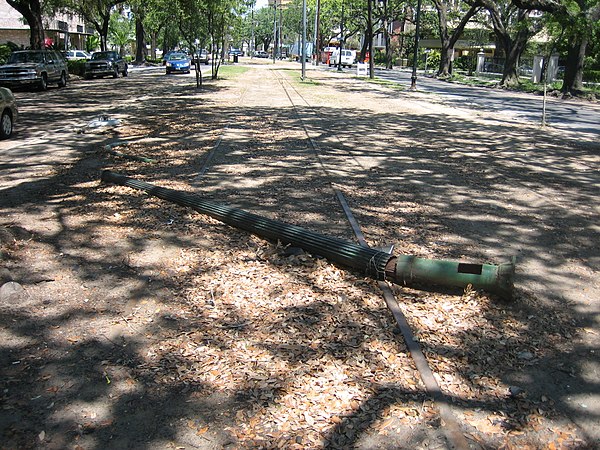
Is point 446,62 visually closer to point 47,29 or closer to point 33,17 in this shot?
point 33,17

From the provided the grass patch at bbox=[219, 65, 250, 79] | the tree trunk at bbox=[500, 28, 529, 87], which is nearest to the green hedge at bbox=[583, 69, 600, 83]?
the tree trunk at bbox=[500, 28, 529, 87]

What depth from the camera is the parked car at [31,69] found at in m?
24.5

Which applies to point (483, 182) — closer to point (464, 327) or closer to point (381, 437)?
point (464, 327)

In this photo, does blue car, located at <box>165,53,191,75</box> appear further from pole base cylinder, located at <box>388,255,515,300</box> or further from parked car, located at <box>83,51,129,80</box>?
pole base cylinder, located at <box>388,255,515,300</box>

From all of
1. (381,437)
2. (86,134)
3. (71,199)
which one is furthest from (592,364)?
(86,134)

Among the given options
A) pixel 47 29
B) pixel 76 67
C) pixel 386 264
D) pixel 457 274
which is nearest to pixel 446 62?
pixel 76 67

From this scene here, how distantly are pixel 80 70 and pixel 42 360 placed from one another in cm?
3833

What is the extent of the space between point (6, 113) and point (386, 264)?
1137 centimetres

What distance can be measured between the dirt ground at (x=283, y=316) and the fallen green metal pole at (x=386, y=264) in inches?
4.6

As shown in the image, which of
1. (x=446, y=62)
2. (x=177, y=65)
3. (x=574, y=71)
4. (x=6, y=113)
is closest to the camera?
(x=6, y=113)

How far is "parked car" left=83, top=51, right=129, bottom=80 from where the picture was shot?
117 ft

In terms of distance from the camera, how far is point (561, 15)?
19.5 meters

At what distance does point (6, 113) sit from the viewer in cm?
1296

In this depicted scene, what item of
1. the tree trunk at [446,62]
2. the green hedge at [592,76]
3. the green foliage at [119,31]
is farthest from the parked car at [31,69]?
the green foliage at [119,31]
